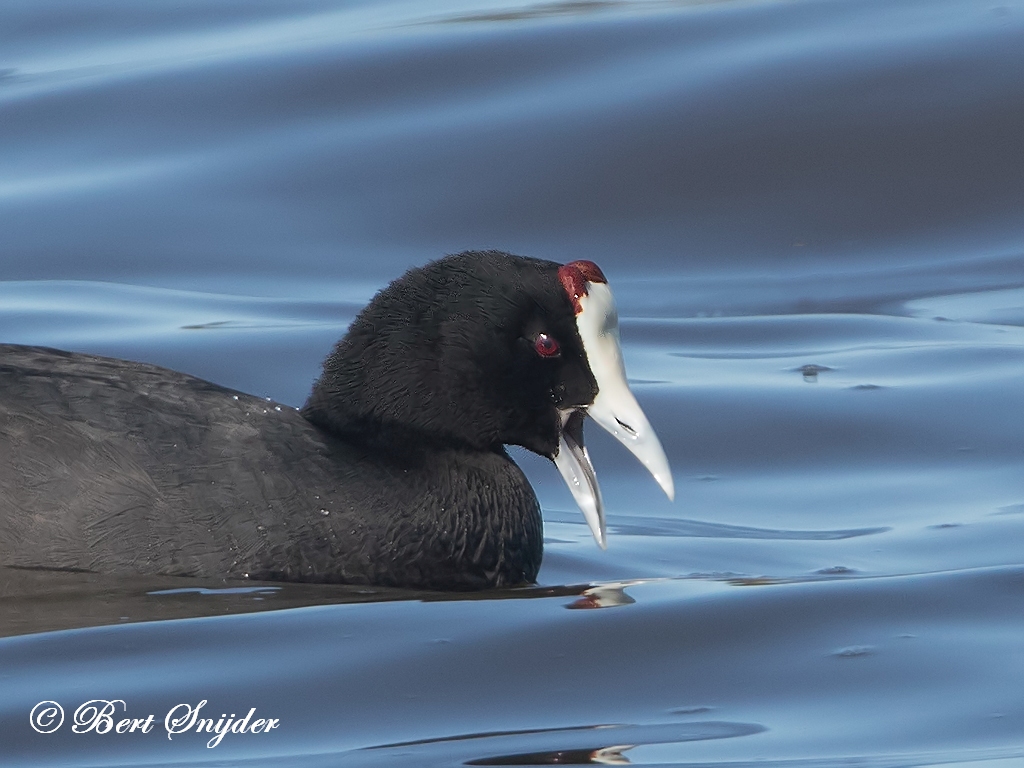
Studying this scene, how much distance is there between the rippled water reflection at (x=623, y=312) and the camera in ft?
13.7

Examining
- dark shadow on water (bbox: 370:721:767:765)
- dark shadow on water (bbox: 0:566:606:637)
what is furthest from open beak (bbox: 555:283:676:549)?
dark shadow on water (bbox: 370:721:767:765)

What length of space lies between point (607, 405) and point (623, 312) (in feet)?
10.4

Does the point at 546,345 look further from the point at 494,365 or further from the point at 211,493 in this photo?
the point at 211,493

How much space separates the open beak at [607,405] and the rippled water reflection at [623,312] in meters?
0.23

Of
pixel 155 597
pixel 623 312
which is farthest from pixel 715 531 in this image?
pixel 623 312

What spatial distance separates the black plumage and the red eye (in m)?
0.02

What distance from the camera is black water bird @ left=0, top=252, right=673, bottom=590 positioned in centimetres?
509

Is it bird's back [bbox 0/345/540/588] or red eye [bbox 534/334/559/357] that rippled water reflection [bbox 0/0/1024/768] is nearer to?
bird's back [bbox 0/345/540/588]

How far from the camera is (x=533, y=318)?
532 cm

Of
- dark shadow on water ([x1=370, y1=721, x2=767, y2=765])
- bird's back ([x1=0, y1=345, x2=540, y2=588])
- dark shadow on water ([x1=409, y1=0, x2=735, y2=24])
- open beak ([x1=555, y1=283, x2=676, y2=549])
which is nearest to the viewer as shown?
dark shadow on water ([x1=370, y1=721, x2=767, y2=765])

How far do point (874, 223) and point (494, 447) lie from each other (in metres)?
4.18

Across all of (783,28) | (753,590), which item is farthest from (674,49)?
(753,590)

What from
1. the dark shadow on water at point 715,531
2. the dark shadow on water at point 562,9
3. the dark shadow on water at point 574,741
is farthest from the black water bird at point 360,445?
the dark shadow on water at point 562,9

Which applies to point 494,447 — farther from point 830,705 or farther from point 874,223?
point 874,223
